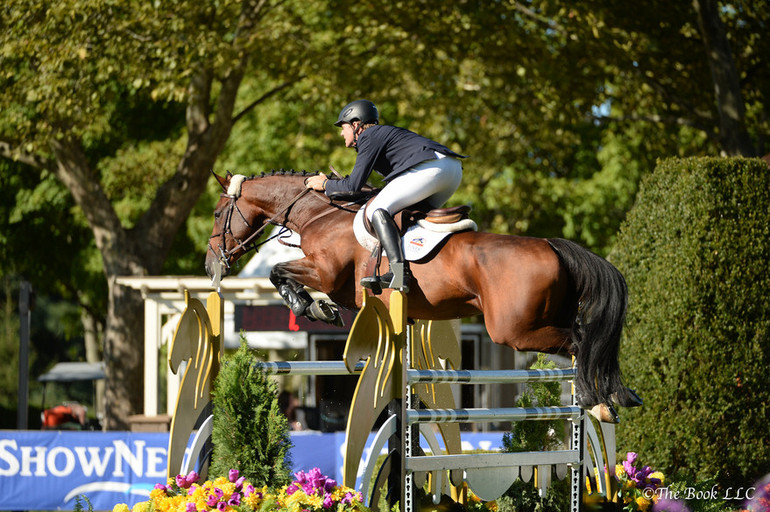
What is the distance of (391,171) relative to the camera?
5883 mm

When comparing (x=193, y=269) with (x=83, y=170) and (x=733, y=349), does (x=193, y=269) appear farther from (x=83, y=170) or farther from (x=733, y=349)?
(x=733, y=349)

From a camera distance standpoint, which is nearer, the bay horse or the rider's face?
the bay horse

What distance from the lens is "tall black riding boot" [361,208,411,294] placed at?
5.32m

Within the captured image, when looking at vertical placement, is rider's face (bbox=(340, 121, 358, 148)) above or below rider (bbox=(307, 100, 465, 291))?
above

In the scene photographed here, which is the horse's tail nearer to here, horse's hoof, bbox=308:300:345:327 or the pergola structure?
horse's hoof, bbox=308:300:345:327

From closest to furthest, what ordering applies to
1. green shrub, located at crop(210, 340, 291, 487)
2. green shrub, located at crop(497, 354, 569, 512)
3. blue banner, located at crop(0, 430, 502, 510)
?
green shrub, located at crop(210, 340, 291, 487) < green shrub, located at crop(497, 354, 569, 512) < blue banner, located at crop(0, 430, 502, 510)

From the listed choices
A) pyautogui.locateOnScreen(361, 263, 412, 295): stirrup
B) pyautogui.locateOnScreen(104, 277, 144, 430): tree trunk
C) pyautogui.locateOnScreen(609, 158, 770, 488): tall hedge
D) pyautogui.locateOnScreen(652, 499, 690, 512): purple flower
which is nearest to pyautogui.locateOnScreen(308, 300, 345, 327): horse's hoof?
pyautogui.locateOnScreen(361, 263, 412, 295): stirrup

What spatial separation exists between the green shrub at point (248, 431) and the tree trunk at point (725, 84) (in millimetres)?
9348

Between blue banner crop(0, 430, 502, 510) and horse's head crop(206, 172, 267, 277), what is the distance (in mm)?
4330

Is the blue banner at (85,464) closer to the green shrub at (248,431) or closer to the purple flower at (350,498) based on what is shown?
the green shrub at (248,431)

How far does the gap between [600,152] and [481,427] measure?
23.8 feet

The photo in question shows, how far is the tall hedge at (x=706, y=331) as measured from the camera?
7.13m

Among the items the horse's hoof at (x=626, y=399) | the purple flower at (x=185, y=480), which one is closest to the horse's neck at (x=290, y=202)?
the purple flower at (x=185, y=480)

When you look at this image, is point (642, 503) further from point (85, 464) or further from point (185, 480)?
point (85, 464)
